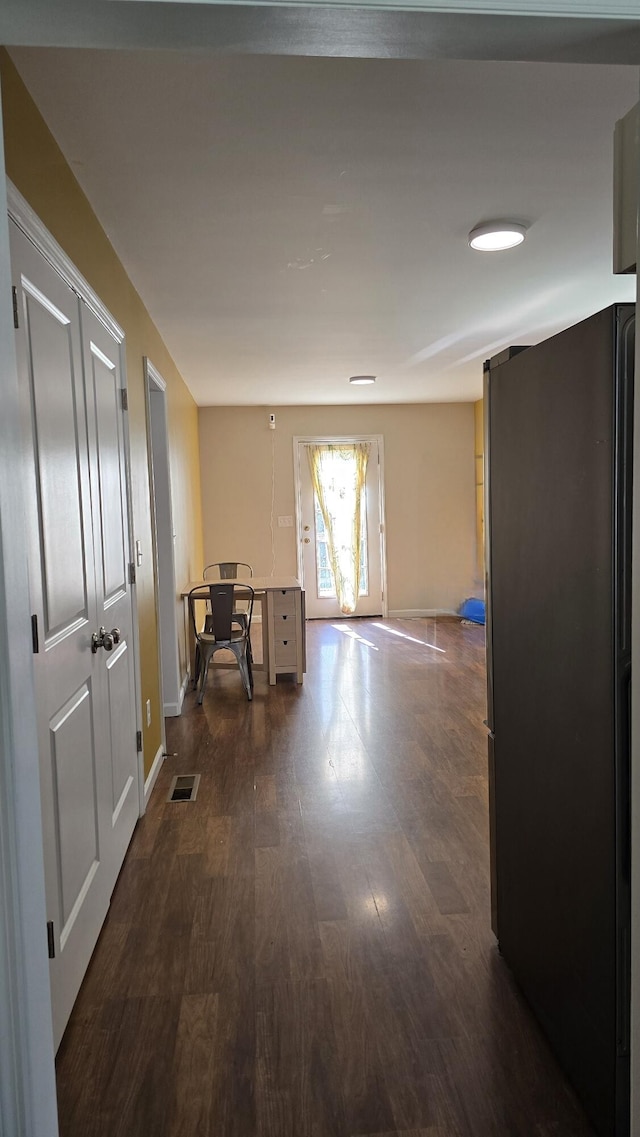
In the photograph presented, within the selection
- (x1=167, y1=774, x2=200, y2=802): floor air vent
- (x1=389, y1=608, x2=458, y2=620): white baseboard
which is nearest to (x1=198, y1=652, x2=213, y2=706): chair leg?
(x1=167, y1=774, x2=200, y2=802): floor air vent

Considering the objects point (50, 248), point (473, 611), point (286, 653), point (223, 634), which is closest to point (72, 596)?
point (50, 248)

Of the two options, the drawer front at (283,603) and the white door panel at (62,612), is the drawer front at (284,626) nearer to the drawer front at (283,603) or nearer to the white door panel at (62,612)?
the drawer front at (283,603)

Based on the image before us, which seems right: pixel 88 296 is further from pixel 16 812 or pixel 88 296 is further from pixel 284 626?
pixel 284 626

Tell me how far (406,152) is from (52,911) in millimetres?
2356

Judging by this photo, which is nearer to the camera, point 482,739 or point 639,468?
point 639,468

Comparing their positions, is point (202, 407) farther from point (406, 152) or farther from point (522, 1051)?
point (522, 1051)

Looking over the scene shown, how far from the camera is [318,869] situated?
8.79ft

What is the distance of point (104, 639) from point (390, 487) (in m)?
6.08

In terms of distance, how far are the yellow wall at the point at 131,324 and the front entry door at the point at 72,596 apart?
204mm

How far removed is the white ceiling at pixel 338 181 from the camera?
185 cm

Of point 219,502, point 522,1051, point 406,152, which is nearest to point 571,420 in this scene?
point 406,152

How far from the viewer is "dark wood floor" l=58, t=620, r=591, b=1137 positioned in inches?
63.7

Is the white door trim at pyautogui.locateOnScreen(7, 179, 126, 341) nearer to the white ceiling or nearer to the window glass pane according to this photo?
the white ceiling

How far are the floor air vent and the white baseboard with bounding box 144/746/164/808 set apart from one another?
0.31 feet
